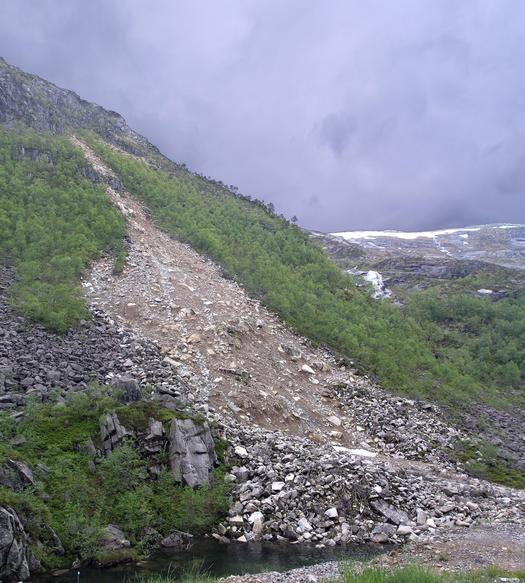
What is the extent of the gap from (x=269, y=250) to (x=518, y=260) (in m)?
160

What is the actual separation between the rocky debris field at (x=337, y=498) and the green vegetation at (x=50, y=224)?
13343 mm

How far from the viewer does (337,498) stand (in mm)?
19562

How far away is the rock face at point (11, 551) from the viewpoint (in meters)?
→ 12.7

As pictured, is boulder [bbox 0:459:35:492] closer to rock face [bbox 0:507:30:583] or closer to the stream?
rock face [bbox 0:507:30:583]

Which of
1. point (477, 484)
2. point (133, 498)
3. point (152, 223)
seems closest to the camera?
point (133, 498)

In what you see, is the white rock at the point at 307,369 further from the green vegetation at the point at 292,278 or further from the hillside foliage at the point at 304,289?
the hillside foliage at the point at 304,289

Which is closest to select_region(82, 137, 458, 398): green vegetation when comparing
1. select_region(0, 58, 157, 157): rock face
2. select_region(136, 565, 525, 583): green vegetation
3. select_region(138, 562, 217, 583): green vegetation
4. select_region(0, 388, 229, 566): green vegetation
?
select_region(0, 58, 157, 157): rock face

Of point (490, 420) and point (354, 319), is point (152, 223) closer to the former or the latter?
point (354, 319)

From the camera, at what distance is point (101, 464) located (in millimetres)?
18266

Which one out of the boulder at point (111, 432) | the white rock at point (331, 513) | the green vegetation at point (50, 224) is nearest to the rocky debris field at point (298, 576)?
the white rock at point (331, 513)

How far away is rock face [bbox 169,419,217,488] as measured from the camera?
1936 centimetres

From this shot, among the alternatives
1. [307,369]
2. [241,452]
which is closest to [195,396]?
[241,452]

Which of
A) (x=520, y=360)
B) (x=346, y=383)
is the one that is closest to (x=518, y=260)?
(x=520, y=360)

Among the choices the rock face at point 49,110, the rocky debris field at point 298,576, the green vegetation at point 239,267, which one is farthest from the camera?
the rock face at point 49,110
